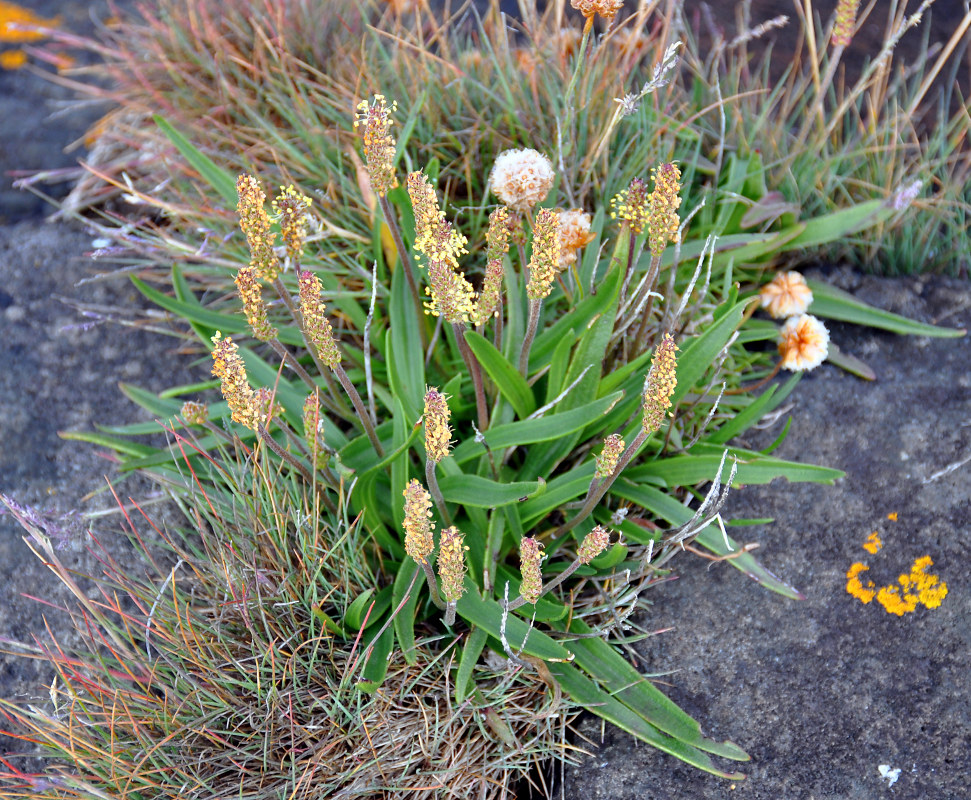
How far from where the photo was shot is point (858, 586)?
6.36 feet

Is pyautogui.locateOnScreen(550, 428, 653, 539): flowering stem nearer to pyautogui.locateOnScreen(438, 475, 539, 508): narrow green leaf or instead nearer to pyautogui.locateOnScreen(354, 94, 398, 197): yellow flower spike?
pyautogui.locateOnScreen(438, 475, 539, 508): narrow green leaf

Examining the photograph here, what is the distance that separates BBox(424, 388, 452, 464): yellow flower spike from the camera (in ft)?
4.10

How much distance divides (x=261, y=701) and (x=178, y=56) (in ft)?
8.20

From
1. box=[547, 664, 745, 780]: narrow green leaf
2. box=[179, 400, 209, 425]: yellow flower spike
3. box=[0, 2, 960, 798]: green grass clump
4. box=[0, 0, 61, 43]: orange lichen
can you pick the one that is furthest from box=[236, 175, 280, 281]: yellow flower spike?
box=[0, 0, 61, 43]: orange lichen

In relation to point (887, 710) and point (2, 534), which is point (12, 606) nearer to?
point (2, 534)

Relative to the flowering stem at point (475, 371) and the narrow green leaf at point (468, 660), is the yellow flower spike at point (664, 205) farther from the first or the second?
the narrow green leaf at point (468, 660)

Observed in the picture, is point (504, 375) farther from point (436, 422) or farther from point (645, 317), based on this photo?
point (436, 422)

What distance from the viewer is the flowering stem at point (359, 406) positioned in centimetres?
161

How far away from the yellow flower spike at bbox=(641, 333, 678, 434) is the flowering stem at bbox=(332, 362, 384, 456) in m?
0.58

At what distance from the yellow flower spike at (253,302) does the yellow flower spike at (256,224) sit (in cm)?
2

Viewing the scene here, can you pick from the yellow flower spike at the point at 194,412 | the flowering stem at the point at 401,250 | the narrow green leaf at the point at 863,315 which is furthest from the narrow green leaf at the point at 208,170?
the narrow green leaf at the point at 863,315

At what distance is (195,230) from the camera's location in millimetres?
2723

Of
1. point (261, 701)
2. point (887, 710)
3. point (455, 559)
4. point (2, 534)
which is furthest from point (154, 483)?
point (887, 710)

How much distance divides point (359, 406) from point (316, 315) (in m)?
0.37
